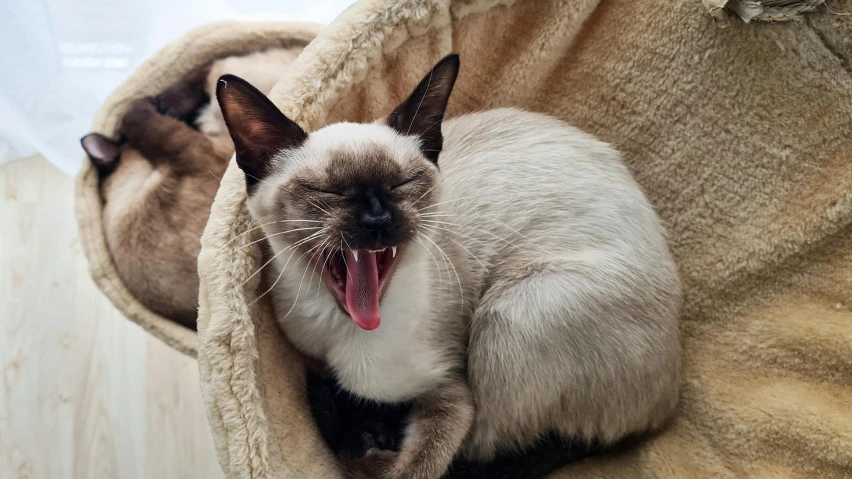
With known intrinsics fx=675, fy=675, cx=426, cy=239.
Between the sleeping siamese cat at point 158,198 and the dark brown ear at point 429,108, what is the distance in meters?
0.75

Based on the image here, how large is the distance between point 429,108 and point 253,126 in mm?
310

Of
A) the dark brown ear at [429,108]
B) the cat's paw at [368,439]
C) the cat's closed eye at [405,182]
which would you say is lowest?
the cat's paw at [368,439]

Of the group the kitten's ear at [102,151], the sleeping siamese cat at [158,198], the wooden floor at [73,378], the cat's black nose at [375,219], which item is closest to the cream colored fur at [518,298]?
the cat's black nose at [375,219]

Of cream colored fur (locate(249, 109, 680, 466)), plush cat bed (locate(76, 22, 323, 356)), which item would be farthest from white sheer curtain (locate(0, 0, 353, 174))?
cream colored fur (locate(249, 109, 680, 466))

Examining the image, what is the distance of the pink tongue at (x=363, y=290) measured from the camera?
1138 millimetres

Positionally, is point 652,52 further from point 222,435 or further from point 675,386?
point 222,435

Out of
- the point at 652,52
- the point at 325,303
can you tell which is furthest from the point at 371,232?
the point at 652,52

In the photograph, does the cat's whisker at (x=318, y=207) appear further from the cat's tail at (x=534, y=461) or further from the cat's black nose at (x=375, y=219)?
the cat's tail at (x=534, y=461)

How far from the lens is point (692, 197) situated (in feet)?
5.25

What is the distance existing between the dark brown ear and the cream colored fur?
3cm

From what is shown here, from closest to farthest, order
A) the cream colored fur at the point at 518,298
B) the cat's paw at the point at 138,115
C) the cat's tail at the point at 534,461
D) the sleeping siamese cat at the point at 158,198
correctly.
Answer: the cream colored fur at the point at 518,298 → the cat's tail at the point at 534,461 → the sleeping siamese cat at the point at 158,198 → the cat's paw at the point at 138,115

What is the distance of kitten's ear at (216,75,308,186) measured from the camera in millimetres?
1074

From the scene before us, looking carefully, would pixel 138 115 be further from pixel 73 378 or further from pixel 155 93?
pixel 73 378

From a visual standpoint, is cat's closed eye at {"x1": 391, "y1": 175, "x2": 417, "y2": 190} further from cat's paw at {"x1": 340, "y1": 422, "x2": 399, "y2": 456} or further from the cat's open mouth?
cat's paw at {"x1": 340, "y1": 422, "x2": 399, "y2": 456}
